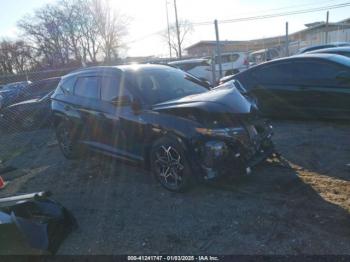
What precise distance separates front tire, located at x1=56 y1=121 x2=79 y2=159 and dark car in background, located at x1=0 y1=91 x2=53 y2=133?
4675 mm

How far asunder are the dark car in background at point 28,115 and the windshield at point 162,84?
6874mm

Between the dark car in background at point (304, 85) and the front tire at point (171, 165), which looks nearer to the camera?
the front tire at point (171, 165)

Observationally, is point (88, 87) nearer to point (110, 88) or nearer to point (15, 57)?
point (110, 88)

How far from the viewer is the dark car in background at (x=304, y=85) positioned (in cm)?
656

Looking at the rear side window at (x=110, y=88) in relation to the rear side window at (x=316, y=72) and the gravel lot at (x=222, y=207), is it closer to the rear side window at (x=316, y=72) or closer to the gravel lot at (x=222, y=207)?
the gravel lot at (x=222, y=207)

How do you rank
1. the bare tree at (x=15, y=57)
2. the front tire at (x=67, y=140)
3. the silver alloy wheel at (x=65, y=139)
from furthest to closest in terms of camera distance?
the bare tree at (x=15, y=57), the silver alloy wheel at (x=65, y=139), the front tire at (x=67, y=140)

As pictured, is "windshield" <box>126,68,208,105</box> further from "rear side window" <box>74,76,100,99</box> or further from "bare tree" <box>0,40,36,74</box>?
"bare tree" <box>0,40,36,74</box>

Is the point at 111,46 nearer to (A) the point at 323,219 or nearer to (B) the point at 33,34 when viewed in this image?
(B) the point at 33,34

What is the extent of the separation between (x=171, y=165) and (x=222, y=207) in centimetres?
85

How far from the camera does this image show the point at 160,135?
4418 mm

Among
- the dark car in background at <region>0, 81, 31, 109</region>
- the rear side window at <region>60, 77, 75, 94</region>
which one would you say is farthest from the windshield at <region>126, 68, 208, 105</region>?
the dark car in background at <region>0, 81, 31, 109</region>

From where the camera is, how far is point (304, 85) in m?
7.01

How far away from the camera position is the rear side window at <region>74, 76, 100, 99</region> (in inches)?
219

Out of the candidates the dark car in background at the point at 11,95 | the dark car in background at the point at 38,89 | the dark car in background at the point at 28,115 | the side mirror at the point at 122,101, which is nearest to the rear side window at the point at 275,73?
the side mirror at the point at 122,101
